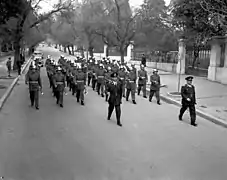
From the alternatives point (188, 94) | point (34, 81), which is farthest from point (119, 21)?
point (188, 94)

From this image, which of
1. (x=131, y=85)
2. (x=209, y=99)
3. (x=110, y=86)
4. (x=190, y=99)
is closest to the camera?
(x=110, y=86)

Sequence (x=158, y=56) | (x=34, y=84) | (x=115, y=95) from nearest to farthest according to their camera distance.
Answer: (x=115, y=95) → (x=34, y=84) → (x=158, y=56)

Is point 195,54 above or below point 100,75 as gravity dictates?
above

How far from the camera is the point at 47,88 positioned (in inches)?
719

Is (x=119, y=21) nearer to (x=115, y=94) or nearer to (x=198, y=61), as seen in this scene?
(x=198, y=61)

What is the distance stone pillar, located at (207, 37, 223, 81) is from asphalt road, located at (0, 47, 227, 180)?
1009cm

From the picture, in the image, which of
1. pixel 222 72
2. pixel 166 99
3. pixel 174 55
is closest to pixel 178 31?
pixel 174 55

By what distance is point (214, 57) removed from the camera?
21.1 meters

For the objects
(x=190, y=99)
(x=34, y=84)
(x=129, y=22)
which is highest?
(x=129, y=22)

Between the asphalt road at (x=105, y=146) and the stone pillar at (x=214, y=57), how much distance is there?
1009 cm

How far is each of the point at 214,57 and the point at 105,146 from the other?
1530cm

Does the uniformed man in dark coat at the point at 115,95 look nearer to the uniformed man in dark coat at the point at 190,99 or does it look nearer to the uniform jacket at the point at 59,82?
the uniformed man in dark coat at the point at 190,99

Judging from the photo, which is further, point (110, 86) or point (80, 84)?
point (80, 84)

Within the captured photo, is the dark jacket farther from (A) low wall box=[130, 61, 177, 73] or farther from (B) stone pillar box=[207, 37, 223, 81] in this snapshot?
(A) low wall box=[130, 61, 177, 73]
